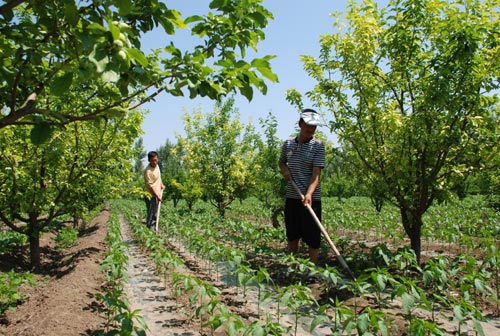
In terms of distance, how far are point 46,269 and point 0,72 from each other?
6107 millimetres

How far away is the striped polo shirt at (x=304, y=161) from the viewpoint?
4840 mm

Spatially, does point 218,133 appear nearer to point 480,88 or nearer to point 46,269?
point 46,269

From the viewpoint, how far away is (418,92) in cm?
565

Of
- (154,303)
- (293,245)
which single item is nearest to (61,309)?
(154,303)

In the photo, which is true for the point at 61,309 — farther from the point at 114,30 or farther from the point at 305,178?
the point at 114,30

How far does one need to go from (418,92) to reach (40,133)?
553cm

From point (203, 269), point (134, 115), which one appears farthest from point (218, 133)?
→ point (203, 269)

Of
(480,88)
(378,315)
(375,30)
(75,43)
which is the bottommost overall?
(378,315)

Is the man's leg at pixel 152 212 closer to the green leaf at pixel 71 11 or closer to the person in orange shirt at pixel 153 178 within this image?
the person in orange shirt at pixel 153 178

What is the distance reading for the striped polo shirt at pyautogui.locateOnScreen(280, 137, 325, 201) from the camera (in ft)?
15.9

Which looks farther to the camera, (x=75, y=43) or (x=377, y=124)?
(x=377, y=124)

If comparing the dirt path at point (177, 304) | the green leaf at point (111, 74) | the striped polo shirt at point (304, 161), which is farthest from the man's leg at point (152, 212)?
the green leaf at point (111, 74)

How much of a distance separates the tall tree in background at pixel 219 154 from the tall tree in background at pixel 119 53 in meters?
12.1

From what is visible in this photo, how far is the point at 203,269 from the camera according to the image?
649cm
